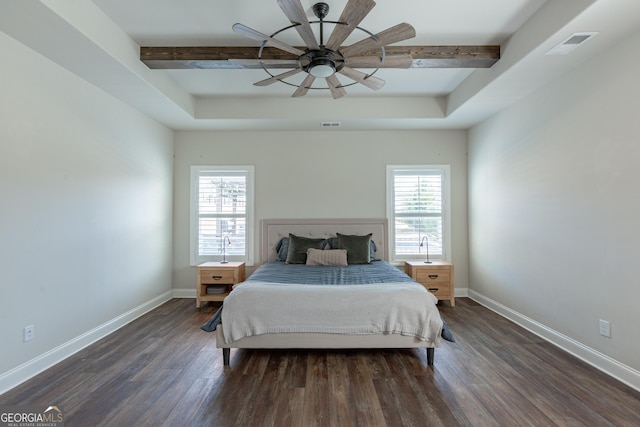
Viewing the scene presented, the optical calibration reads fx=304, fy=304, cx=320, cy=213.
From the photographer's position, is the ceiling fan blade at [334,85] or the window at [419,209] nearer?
the ceiling fan blade at [334,85]

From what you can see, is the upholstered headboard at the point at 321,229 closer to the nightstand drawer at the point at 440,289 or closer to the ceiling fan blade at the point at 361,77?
the nightstand drawer at the point at 440,289

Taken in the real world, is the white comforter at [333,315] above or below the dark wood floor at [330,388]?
above

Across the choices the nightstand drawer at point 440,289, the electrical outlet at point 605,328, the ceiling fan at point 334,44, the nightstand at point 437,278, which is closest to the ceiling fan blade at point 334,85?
the ceiling fan at point 334,44

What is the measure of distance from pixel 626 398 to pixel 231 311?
292 cm

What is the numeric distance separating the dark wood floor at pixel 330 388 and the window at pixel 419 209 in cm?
188

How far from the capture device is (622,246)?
7.76 feet

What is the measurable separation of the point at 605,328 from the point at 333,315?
7.31ft

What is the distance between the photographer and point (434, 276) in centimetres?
429

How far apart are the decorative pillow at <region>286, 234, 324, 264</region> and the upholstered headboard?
0.30 metres

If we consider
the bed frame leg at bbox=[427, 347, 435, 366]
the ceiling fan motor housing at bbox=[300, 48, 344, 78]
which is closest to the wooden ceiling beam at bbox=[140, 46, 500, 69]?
the ceiling fan motor housing at bbox=[300, 48, 344, 78]

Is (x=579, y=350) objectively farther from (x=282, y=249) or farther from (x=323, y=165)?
(x=323, y=165)

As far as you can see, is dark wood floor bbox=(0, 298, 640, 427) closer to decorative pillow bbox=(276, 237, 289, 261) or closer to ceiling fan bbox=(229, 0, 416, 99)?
decorative pillow bbox=(276, 237, 289, 261)

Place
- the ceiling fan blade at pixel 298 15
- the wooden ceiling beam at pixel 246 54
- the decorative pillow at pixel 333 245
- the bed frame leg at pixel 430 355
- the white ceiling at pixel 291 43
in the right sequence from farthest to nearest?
the decorative pillow at pixel 333 245, the wooden ceiling beam at pixel 246 54, the bed frame leg at pixel 430 355, the white ceiling at pixel 291 43, the ceiling fan blade at pixel 298 15

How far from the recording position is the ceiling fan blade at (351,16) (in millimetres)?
1837
